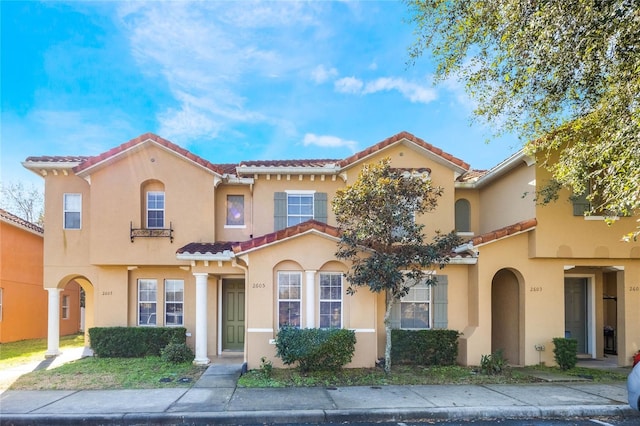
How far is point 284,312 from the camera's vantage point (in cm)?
1166

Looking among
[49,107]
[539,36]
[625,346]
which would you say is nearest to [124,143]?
[49,107]

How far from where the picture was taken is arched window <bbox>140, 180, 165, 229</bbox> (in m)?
13.8

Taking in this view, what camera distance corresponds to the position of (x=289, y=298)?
1170 centimetres

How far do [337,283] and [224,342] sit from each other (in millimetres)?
4941

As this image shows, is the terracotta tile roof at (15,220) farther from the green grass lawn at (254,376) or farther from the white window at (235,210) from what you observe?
the white window at (235,210)

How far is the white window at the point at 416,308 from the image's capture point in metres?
13.0

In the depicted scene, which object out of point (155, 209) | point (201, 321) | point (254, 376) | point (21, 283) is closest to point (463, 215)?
point (254, 376)

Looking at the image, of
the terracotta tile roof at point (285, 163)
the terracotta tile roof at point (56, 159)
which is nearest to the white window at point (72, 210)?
the terracotta tile roof at point (56, 159)

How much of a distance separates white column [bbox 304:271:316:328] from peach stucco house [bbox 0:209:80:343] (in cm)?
1352

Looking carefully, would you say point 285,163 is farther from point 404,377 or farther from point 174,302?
point 404,377

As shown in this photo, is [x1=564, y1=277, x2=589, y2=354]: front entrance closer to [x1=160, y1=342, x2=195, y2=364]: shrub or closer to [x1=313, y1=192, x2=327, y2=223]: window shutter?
[x1=313, y1=192, x2=327, y2=223]: window shutter

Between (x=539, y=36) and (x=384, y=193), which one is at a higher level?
(x=539, y=36)

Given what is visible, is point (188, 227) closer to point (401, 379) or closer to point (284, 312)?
point (284, 312)

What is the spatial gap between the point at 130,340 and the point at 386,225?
8.98m
